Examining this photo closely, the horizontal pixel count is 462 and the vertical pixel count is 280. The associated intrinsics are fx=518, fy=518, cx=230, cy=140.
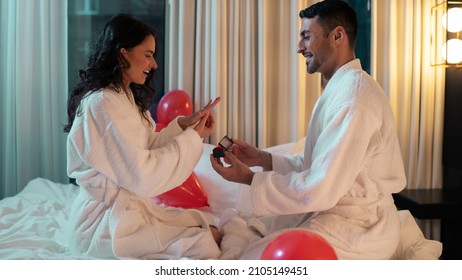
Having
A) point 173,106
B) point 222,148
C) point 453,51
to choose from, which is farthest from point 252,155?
point 453,51

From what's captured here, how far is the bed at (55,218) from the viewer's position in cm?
167

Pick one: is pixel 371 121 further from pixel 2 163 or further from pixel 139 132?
pixel 2 163

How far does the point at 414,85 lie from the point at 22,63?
225 centimetres

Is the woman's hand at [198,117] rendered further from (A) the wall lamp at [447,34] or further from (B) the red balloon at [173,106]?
(A) the wall lamp at [447,34]

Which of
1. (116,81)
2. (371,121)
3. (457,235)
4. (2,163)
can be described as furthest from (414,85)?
(2,163)

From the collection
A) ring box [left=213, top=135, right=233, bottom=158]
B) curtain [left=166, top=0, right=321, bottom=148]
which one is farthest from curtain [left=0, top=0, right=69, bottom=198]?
ring box [left=213, top=135, right=233, bottom=158]

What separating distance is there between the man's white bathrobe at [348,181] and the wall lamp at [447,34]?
134cm

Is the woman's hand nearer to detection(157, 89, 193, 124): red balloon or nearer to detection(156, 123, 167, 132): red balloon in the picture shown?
detection(156, 123, 167, 132): red balloon

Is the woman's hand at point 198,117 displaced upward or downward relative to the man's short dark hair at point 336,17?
downward

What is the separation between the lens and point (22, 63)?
2.99 m

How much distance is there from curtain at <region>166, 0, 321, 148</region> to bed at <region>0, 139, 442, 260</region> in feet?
1.27

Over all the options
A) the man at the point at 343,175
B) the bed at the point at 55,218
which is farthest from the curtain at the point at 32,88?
the man at the point at 343,175

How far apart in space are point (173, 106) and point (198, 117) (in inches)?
39.8

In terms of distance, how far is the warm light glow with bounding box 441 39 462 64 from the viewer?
2670 millimetres
